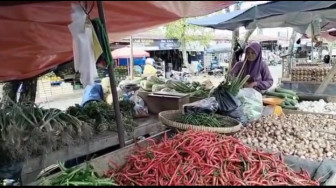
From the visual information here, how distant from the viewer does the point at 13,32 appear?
3740 mm

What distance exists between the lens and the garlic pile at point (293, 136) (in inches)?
121

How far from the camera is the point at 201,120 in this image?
10.6ft

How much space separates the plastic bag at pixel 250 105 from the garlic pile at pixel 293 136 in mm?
85

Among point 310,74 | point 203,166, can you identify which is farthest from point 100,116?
point 310,74

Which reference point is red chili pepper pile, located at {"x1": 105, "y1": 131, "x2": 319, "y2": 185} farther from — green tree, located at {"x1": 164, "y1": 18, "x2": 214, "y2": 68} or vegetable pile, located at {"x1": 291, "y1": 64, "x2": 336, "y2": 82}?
green tree, located at {"x1": 164, "y1": 18, "x2": 214, "y2": 68}

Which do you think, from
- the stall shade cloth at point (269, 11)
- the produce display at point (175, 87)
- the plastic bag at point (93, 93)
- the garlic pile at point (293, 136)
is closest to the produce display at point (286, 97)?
the garlic pile at point (293, 136)

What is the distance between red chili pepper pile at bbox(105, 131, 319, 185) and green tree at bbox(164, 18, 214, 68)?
13.8 m

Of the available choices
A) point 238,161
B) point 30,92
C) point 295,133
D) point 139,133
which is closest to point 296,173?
point 238,161

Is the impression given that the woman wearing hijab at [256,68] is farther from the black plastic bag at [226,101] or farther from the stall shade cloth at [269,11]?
the black plastic bag at [226,101]

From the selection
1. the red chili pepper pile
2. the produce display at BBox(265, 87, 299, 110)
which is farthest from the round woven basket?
the produce display at BBox(265, 87, 299, 110)

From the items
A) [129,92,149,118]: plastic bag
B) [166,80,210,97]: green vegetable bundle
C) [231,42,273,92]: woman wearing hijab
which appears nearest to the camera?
[129,92,149,118]: plastic bag

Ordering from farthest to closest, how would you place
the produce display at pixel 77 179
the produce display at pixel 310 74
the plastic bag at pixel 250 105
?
1. the produce display at pixel 310 74
2. the plastic bag at pixel 250 105
3. the produce display at pixel 77 179

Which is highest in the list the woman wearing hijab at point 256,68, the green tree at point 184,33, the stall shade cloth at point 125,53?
the green tree at point 184,33

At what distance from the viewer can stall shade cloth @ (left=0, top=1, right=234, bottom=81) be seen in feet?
10.1
